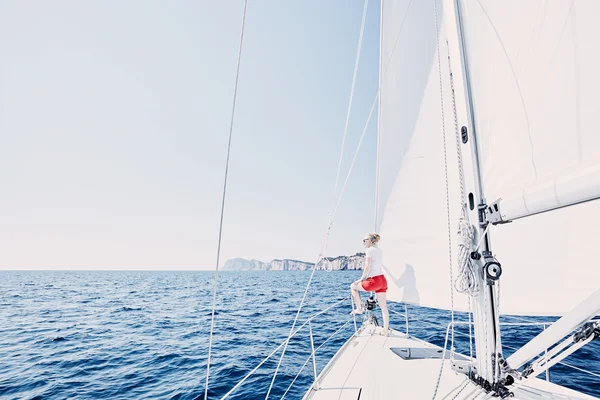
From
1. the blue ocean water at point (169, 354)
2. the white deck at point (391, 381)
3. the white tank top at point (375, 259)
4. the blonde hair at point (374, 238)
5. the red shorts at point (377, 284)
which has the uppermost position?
the blonde hair at point (374, 238)

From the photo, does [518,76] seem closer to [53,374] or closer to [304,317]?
[53,374]

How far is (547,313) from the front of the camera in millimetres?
1981

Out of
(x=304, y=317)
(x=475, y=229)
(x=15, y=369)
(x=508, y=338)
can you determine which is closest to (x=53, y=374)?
(x=15, y=369)

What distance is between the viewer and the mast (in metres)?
1.72

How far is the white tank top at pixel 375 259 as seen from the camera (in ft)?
11.8

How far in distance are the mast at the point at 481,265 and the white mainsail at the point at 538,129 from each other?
0.24ft

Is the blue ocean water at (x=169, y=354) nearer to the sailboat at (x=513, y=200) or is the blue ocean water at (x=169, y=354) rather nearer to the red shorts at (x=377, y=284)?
the red shorts at (x=377, y=284)

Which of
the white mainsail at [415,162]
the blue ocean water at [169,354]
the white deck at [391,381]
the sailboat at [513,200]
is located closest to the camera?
the sailboat at [513,200]

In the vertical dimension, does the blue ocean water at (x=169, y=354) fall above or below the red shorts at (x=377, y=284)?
below

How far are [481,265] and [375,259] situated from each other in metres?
1.85

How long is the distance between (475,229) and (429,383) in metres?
1.32

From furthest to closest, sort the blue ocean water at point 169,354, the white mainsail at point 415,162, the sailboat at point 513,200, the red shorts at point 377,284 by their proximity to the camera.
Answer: the blue ocean water at point 169,354, the red shorts at point 377,284, the white mainsail at point 415,162, the sailboat at point 513,200

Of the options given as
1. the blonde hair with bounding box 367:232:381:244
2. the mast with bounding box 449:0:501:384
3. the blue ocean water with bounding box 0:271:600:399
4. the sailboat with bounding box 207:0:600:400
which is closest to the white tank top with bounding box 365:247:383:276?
the blonde hair with bounding box 367:232:381:244

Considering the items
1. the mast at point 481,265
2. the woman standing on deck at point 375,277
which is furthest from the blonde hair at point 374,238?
the mast at point 481,265
